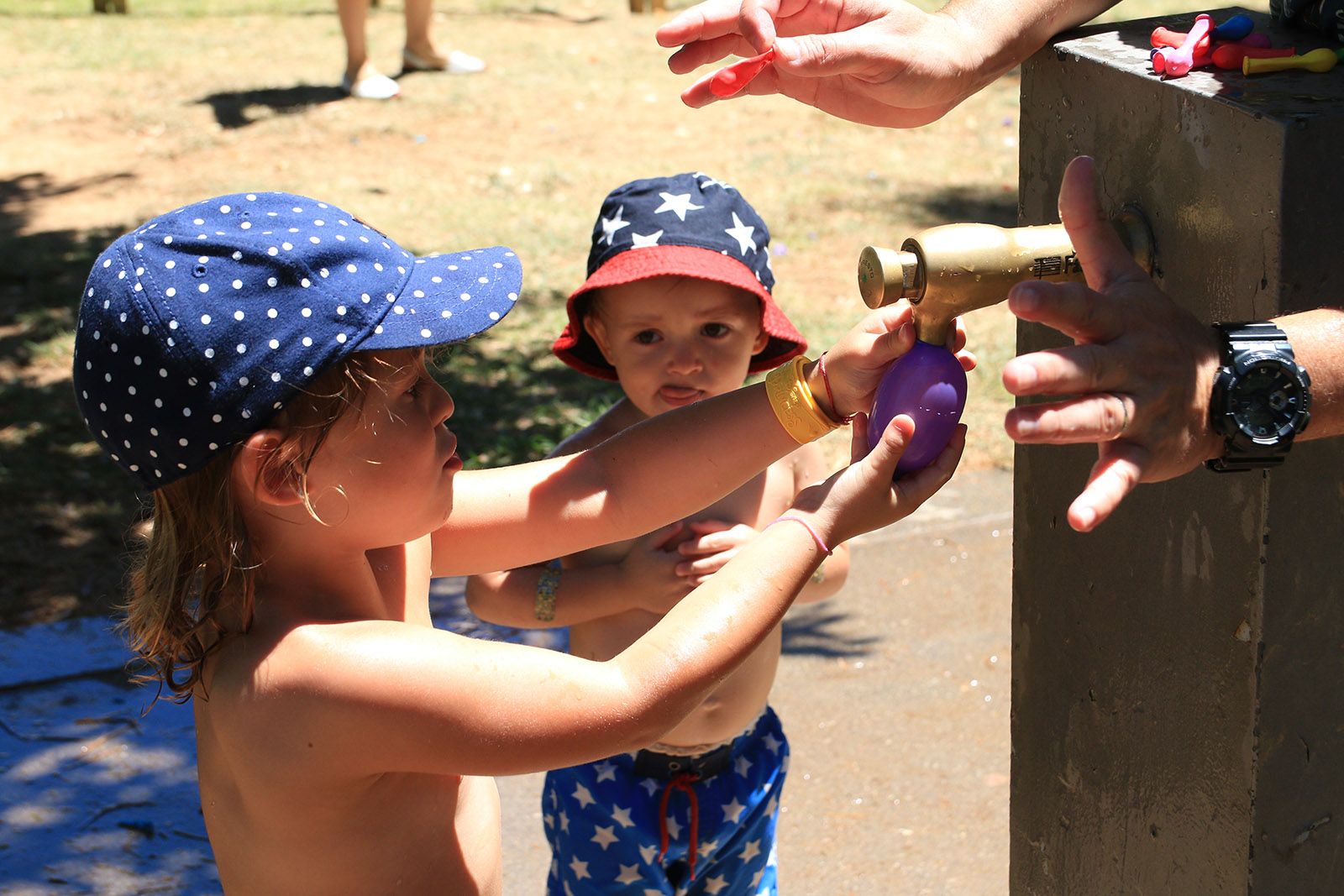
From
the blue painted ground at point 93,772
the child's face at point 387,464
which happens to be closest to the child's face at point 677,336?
the child's face at point 387,464

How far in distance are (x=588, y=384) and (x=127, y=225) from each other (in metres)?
2.96

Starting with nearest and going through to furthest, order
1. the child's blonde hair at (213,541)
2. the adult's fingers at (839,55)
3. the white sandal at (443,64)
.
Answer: the child's blonde hair at (213,541)
the adult's fingers at (839,55)
the white sandal at (443,64)

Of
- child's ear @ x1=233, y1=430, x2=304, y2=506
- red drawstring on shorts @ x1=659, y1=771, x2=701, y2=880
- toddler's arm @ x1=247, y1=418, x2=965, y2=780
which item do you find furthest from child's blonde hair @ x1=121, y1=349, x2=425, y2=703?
red drawstring on shorts @ x1=659, y1=771, x2=701, y2=880

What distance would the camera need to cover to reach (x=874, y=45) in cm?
186

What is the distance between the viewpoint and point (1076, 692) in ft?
6.94

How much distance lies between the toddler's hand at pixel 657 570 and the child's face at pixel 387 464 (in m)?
0.64

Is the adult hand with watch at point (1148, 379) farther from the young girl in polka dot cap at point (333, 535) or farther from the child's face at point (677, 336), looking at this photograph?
the child's face at point (677, 336)

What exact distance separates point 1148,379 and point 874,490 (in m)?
0.37

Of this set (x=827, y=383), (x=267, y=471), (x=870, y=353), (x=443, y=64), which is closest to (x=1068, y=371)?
(x=870, y=353)

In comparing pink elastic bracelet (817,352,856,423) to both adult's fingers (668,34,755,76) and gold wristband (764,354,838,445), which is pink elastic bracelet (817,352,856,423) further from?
adult's fingers (668,34,755,76)

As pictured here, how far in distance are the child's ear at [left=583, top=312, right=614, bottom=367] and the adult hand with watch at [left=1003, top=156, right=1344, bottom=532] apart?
1192 mm

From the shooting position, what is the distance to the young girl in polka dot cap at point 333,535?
163cm

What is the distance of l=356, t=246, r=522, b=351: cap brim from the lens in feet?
5.58

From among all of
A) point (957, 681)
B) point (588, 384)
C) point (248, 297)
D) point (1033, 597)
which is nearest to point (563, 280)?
point (588, 384)
